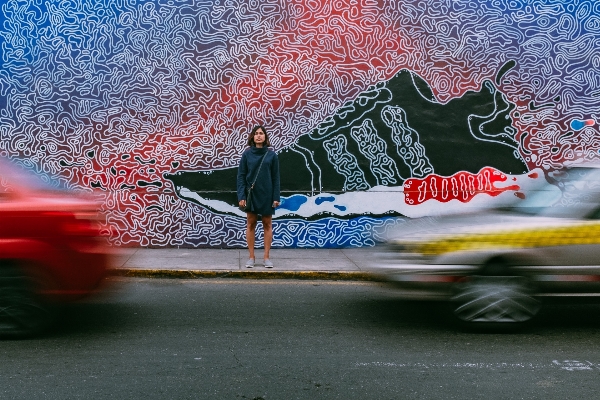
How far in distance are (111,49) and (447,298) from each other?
6.96 meters

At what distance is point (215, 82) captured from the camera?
10.8 metres

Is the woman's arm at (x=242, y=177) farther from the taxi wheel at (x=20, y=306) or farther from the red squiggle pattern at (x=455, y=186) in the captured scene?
the taxi wheel at (x=20, y=306)

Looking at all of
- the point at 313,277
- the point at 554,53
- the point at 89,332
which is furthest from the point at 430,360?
the point at 554,53

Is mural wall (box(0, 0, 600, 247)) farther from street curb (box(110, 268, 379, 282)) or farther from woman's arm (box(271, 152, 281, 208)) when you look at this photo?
street curb (box(110, 268, 379, 282))

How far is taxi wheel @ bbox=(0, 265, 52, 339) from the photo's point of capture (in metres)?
5.69

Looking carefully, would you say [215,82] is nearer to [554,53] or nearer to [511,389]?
[554,53]

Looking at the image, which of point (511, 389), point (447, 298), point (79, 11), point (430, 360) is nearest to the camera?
point (511, 389)

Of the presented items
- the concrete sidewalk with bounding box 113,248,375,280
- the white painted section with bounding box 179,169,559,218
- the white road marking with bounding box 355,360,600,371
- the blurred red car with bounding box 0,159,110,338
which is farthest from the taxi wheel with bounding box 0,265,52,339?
the white painted section with bounding box 179,169,559,218

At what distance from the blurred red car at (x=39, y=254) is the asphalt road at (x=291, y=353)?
0.90ft

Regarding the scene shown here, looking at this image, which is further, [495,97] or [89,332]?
[495,97]

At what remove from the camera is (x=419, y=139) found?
11.0m

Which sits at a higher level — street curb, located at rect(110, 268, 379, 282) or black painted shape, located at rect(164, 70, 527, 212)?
black painted shape, located at rect(164, 70, 527, 212)

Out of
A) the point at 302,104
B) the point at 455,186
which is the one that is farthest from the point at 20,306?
the point at 455,186

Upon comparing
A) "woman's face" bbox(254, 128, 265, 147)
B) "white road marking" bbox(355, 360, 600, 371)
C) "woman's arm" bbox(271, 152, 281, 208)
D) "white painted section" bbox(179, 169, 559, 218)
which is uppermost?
"woman's face" bbox(254, 128, 265, 147)
